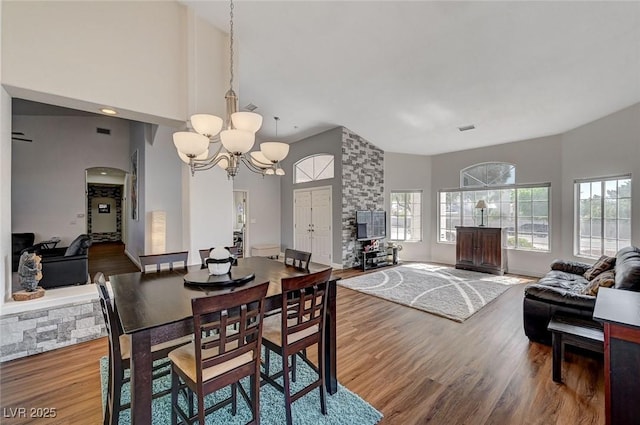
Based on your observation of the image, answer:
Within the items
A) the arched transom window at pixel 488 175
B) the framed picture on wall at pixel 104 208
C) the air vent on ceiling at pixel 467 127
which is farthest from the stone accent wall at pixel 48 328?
the framed picture on wall at pixel 104 208

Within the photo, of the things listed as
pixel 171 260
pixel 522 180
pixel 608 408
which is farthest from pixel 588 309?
pixel 522 180

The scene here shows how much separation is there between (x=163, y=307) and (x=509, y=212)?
738 centimetres

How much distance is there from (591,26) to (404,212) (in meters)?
5.41

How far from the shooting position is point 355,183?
273 inches

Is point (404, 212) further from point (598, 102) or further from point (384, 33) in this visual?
point (384, 33)

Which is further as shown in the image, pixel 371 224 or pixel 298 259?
pixel 371 224

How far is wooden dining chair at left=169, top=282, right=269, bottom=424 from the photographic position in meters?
1.42

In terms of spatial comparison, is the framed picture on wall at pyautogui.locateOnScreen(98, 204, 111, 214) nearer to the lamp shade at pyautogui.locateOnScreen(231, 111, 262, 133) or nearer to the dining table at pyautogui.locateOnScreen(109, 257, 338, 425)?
the dining table at pyautogui.locateOnScreen(109, 257, 338, 425)

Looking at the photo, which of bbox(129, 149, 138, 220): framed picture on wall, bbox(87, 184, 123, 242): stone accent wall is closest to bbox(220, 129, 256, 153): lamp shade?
bbox(129, 149, 138, 220): framed picture on wall

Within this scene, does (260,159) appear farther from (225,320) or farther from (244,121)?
(225,320)

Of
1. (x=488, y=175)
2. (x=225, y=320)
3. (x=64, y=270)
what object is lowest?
(x=64, y=270)

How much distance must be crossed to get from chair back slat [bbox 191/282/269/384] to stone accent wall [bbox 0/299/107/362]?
2388mm

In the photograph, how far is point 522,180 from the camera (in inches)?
248

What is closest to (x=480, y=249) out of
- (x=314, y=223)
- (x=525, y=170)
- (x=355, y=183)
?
(x=525, y=170)
